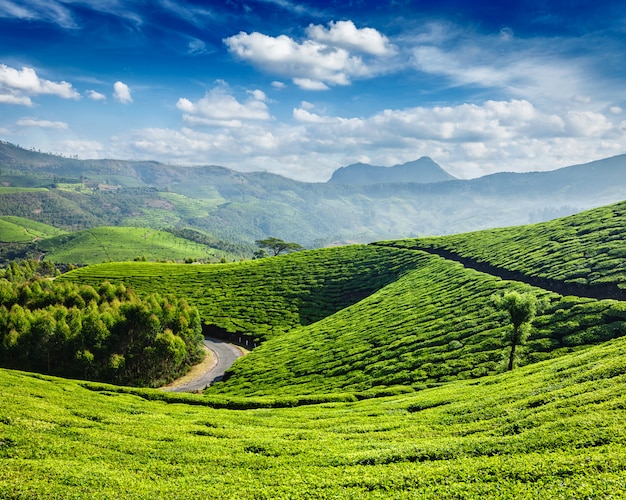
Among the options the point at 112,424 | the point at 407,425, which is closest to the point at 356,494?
the point at 407,425

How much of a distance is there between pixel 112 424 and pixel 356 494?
23.8 meters

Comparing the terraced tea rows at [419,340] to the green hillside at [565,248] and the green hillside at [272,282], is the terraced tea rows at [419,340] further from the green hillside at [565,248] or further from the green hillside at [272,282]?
the green hillside at [272,282]

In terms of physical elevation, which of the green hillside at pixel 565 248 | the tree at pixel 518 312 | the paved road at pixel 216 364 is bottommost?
the paved road at pixel 216 364

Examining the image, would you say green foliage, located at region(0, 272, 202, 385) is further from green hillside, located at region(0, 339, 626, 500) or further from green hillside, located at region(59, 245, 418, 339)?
green hillside, located at region(0, 339, 626, 500)

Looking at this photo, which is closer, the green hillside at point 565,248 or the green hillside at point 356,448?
the green hillside at point 356,448

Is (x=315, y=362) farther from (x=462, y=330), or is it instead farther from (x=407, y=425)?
(x=407, y=425)

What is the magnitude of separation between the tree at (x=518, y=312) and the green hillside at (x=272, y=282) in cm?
6955

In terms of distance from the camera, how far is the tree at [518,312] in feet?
150

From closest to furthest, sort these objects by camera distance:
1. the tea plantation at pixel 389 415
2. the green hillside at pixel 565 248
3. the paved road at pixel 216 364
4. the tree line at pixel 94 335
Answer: the tea plantation at pixel 389 415 → the green hillside at pixel 565 248 → the tree line at pixel 94 335 → the paved road at pixel 216 364

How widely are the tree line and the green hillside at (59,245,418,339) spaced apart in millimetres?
28532

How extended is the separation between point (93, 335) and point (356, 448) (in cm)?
6456

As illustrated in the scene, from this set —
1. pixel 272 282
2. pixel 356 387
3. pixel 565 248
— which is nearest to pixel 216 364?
pixel 356 387

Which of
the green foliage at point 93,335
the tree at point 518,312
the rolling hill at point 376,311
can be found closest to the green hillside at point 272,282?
the rolling hill at point 376,311

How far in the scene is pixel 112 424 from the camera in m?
33.0
